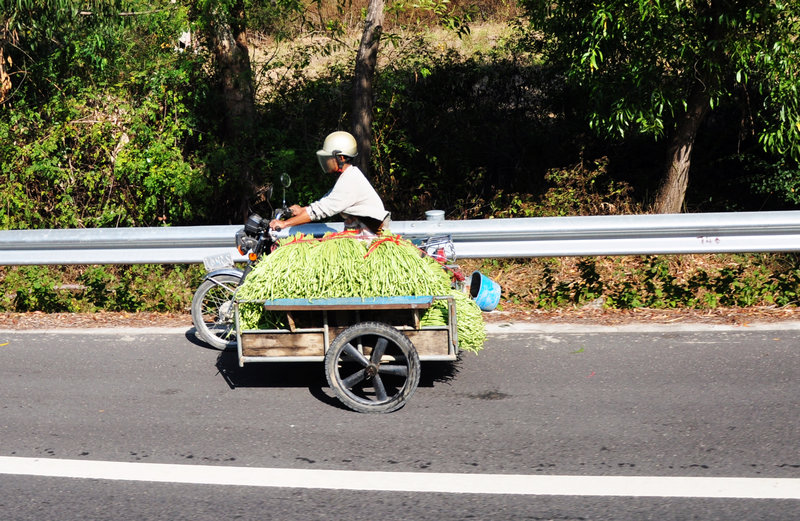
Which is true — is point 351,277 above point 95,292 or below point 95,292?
above

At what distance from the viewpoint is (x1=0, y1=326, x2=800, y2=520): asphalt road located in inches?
162

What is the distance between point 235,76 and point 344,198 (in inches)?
284

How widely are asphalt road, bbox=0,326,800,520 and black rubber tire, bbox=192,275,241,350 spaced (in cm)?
13

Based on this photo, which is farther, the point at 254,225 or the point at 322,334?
the point at 254,225

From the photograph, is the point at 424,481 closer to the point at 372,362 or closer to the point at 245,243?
the point at 372,362

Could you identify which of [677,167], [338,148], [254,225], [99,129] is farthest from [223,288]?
[677,167]

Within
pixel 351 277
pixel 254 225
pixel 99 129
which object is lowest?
pixel 351 277

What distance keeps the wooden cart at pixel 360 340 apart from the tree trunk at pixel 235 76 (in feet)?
25.0

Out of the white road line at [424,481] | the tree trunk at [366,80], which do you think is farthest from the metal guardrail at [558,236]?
the tree trunk at [366,80]

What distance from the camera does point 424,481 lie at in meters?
4.34

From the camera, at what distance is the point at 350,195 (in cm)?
591

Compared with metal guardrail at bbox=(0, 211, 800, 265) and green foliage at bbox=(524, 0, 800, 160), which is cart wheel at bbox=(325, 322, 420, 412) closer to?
metal guardrail at bbox=(0, 211, 800, 265)

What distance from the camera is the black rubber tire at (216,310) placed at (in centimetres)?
650

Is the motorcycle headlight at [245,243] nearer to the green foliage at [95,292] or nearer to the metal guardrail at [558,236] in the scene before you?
the metal guardrail at [558,236]
